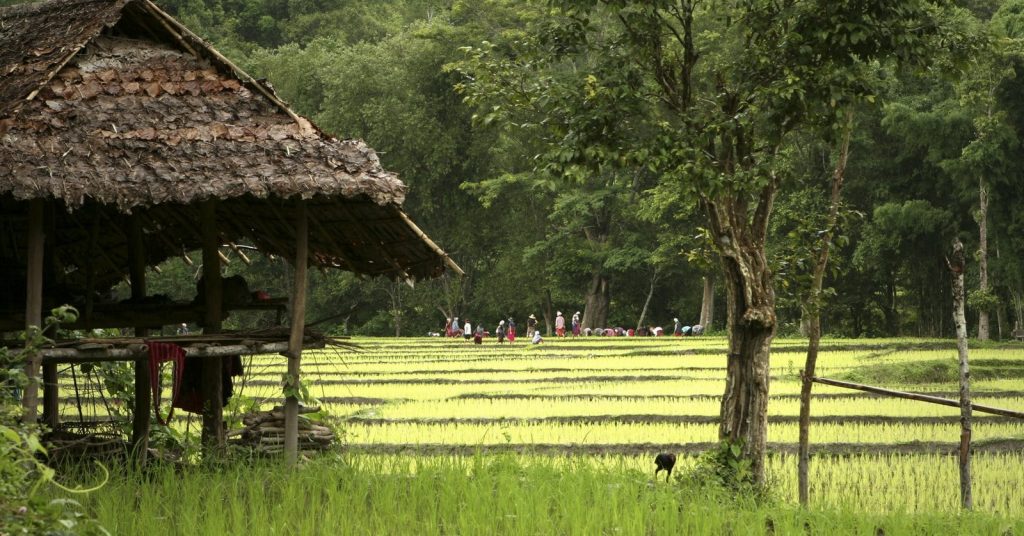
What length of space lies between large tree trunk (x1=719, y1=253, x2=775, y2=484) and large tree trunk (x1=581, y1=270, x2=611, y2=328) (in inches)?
1253

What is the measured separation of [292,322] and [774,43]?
476cm

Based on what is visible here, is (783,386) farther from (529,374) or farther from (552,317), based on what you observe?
(552,317)

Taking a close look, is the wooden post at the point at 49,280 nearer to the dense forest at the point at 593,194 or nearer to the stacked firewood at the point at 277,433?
the stacked firewood at the point at 277,433

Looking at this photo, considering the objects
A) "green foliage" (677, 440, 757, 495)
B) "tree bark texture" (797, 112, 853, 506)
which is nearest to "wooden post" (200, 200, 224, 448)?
"green foliage" (677, 440, 757, 495)

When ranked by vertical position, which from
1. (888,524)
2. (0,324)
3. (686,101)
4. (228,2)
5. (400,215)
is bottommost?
(888,524)

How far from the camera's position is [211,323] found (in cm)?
1108

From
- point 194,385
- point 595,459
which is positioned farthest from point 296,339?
point 595,459

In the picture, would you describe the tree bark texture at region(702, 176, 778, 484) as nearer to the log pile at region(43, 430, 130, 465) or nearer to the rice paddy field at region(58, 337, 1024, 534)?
the rice paddy field at region(58, 337, 1024, 534)

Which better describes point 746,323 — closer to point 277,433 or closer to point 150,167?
point 277,433

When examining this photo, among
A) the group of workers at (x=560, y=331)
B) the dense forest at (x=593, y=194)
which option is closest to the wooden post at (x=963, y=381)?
the dense forest at (x=593, y=194)

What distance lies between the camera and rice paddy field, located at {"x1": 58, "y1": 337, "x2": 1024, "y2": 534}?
27.7 feet

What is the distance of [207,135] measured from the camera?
1008cm

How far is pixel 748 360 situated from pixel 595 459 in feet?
5.52

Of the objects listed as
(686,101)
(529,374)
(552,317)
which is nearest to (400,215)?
(686,101)
